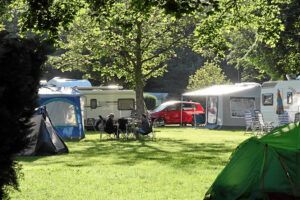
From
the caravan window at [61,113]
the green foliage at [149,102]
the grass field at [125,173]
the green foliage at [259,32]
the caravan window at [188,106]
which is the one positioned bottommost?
the grass field at [125,173]

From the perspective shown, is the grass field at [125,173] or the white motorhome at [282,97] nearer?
the grass field at [125,173]

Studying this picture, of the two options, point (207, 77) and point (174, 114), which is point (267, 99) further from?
point (207, 77)

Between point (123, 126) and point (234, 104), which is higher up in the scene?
point (234, 104)

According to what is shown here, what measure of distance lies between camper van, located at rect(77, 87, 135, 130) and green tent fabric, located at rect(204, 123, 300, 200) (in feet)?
73.1

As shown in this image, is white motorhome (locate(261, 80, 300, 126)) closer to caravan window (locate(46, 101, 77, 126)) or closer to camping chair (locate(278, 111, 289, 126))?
camping chair (locate(278, 111, 289, 126))

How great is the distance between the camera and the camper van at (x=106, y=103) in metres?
29.2

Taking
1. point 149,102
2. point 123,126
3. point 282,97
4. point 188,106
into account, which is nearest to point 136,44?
point 123,126

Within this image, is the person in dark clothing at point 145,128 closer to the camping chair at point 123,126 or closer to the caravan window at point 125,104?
the camping chair at point 123,126

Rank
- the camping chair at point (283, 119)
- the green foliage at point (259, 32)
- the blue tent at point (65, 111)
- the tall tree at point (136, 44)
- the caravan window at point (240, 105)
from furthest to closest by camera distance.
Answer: the caravan window at point (240, 105)
the camping chair at point (283, 119)
the tall tree at point (136, 44)
the blue tent at point (65, 111)
the green foliage at point (259, 32)

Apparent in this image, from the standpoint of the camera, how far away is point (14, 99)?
16.3ft

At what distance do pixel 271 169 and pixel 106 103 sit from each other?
22.9m

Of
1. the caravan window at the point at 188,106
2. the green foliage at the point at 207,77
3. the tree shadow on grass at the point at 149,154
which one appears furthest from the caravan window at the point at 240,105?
the green foliage at the point at 207,77

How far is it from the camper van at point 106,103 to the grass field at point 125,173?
37.8 feet

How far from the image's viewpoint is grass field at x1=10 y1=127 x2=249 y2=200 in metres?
8.66
